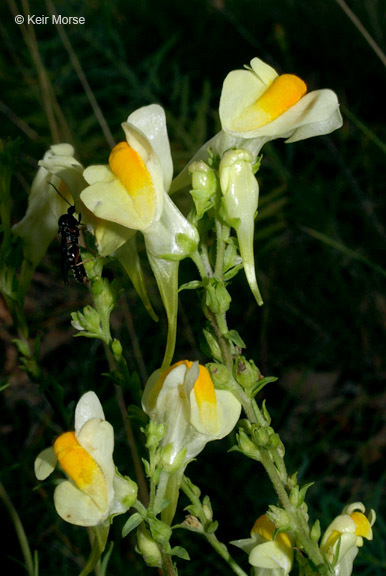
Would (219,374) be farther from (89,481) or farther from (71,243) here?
(71,243)

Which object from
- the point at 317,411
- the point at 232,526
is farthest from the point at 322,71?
the point at 232,526

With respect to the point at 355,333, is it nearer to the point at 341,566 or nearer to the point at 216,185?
the point at 341,566

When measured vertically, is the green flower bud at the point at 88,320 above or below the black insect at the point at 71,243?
below

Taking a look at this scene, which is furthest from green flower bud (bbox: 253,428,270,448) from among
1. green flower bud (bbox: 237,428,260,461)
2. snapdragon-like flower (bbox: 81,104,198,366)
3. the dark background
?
the dark background

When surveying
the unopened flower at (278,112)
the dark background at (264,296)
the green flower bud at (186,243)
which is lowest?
the dark background at (264,296)

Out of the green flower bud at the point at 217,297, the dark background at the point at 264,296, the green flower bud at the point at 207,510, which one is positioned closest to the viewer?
the green flower bud at the point at 217,297

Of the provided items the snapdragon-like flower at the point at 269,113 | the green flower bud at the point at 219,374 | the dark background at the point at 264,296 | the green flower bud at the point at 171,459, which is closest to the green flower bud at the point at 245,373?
the green flower bud at the point at 219,374

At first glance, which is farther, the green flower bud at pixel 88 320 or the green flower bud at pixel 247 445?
the green flower bud at pixel 88 320

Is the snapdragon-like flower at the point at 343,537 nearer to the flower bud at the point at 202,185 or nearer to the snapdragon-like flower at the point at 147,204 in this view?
the snapdragon-like flower at the point at 147,204
